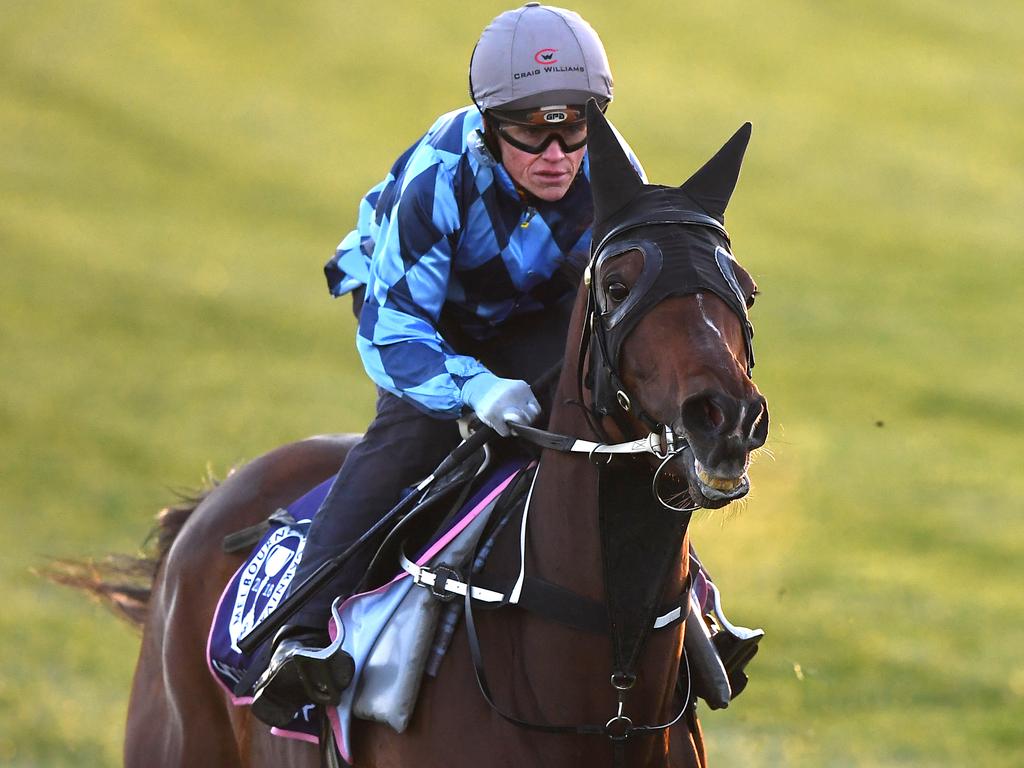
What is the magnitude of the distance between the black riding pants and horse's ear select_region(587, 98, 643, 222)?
1.02 metres

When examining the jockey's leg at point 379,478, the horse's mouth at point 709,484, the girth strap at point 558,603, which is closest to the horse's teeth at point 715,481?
the horse's mouth at point 709,484

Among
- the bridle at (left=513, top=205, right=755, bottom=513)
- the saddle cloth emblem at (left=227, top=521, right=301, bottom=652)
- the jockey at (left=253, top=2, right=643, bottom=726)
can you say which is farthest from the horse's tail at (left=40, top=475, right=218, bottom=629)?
the bridle at (left=513, top=205, right=755, bottom=513)

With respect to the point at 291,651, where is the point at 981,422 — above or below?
below

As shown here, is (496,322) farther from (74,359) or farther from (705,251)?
(74,359)

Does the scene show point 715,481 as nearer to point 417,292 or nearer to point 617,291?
point 617,291

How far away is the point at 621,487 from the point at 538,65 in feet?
3.96

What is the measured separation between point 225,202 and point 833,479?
9.43 m

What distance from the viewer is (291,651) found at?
175 inches

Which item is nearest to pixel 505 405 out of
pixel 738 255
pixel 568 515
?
pixel 568 515

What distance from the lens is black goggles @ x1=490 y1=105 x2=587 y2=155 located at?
430 cm

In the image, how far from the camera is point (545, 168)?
4.39 meters

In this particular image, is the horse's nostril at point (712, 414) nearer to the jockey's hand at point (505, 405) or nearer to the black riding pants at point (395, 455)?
→ the jockey's hand at point (505, 405)

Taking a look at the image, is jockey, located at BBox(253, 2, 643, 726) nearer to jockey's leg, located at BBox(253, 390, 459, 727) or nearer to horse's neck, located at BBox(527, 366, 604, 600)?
jockey's leg, located at BBox(253, 390, 459, 727)

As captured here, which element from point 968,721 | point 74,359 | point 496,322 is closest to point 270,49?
point 74,359
